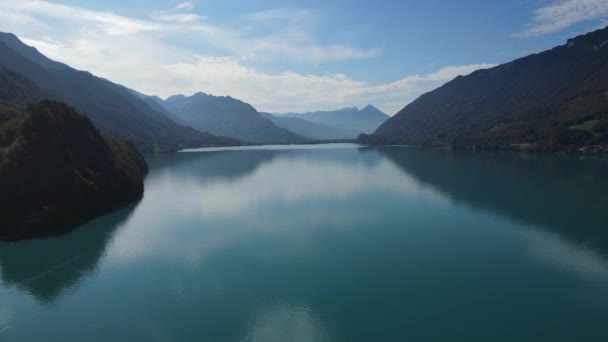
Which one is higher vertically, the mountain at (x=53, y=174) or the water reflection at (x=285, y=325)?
the mountain at (x=53, y=174)

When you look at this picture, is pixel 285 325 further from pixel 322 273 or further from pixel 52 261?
pixel 52 261

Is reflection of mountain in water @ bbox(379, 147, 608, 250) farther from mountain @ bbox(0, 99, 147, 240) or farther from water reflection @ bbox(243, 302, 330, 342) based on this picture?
mountain @ bbox(0, 99, 147, 240)

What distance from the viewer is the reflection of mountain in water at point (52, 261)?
35.4m

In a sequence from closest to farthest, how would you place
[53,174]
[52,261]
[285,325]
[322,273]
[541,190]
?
[285,325], [322,273], [52,261], [53,174], [541,190]

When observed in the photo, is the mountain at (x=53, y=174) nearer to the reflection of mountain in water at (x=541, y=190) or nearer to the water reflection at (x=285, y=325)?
the water reflection at (x=285, y=325)

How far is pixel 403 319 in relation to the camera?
2714 cm

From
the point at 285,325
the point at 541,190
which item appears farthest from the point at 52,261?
the point at 541,190

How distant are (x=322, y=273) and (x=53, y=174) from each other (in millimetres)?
45129

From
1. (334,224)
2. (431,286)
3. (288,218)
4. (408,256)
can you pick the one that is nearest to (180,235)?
(288,218)

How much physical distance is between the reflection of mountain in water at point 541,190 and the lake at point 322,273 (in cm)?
64

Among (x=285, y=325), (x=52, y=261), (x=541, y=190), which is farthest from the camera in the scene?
(x=541, y=190)

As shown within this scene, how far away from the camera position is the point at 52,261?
4131 centimetres

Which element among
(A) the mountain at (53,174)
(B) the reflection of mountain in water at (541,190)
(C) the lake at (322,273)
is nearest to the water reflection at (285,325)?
(C) the lake at (322,273)

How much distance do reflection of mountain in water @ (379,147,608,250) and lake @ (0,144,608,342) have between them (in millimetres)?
641
